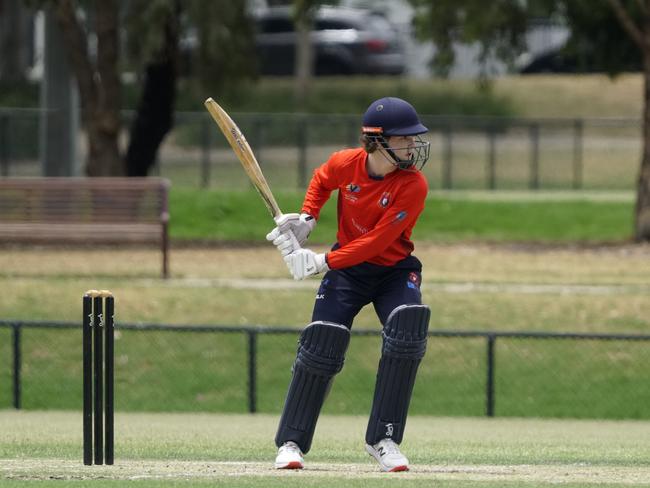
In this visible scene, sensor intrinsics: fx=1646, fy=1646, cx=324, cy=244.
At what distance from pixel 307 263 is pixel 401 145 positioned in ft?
2.38

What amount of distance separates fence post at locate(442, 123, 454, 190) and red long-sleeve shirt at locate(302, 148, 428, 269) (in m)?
23.8

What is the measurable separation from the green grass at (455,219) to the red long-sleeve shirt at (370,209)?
47.8 feet

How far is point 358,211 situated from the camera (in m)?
8.01

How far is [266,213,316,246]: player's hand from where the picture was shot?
8.01 meters

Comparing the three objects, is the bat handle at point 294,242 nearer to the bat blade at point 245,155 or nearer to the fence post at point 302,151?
the bat blade at point 245,155

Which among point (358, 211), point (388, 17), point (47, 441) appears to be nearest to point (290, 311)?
point (47, 441)

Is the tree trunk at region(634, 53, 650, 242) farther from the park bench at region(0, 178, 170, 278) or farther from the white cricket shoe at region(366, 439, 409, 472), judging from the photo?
the white cricket shoe at region(366, 439, 409, 472)

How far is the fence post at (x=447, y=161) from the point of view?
32.1 meters

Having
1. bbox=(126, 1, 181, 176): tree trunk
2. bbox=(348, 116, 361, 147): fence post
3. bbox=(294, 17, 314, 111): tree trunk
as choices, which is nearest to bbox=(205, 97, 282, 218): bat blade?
bbox=(126, 1, 181, 176): tree trunk

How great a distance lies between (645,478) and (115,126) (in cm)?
1650

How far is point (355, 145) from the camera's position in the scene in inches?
1316

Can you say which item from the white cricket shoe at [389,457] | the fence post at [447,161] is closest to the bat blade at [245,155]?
the white cricket shoe at [389,457]

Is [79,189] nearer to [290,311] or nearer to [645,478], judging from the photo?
[290,311]

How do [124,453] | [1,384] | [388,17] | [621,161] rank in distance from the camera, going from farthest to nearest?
[388,17], [621,161], [1,384], [124,453]
